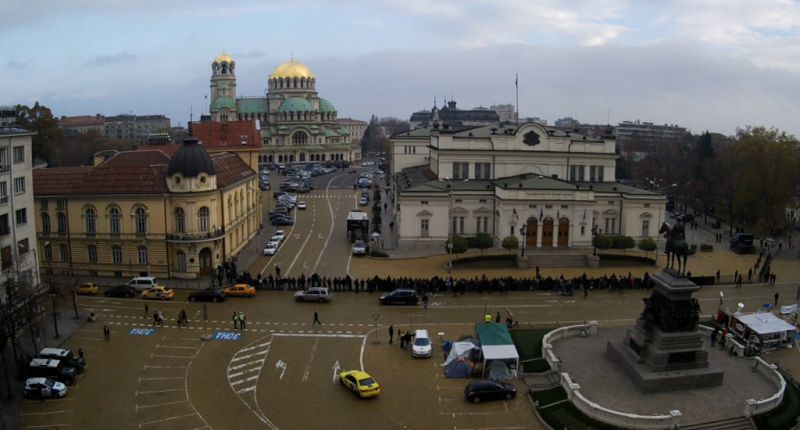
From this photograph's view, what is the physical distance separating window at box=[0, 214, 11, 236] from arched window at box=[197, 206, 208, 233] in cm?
1296

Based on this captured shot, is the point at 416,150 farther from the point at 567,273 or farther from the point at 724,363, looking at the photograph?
the point at 724,363

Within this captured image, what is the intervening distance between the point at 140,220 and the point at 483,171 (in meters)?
32.0

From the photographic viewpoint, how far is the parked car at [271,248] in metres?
55.8

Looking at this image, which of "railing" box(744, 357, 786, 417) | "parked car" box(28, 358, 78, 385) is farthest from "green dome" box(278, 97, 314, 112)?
"railing" box(744, 357, 786, 417)

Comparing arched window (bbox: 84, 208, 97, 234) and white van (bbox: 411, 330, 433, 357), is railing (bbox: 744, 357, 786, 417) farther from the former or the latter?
arched window (bbox: 84, 208, 97, 234)

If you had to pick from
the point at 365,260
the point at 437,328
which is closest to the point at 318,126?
the point at 365,260

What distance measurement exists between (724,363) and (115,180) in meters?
40.7

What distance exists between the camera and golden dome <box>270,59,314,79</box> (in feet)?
493

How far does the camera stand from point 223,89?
146 m

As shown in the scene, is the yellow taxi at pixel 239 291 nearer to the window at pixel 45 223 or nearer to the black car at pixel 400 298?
the black car at pixel 400 298

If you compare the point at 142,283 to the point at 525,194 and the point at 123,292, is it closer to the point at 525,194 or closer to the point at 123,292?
the point at 123,292

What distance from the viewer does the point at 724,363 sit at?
3117 centimetres

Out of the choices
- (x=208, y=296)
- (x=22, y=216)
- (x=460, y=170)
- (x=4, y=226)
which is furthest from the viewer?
(x=460, y=170)

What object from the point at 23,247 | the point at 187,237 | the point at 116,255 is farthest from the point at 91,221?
the point at 23,247
